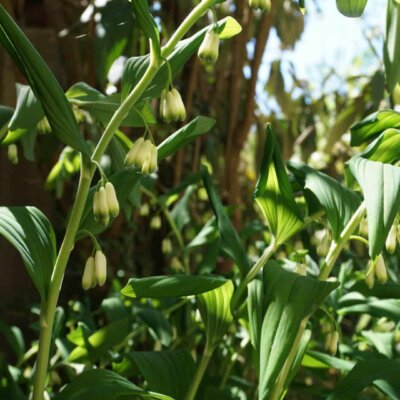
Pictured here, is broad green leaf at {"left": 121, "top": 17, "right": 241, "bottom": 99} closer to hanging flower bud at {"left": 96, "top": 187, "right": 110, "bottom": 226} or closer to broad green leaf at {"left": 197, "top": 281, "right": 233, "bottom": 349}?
hanging flower bud at {"left": 96, "top": 187, "right": 110, "bottom": 226}

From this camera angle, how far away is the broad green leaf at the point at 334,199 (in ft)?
3.32

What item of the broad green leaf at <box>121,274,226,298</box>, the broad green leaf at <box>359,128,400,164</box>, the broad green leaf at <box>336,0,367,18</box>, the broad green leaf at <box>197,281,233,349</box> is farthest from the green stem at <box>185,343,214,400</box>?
the broad green leaf at <box>336,0,367,18</box>

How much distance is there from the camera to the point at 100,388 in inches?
36.3

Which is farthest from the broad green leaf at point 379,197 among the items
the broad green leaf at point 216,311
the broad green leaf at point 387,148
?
the broad green leaf at point 216,311

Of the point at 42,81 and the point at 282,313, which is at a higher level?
the point at 42,81

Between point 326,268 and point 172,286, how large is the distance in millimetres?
192

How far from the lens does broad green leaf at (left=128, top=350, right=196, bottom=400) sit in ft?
3.47

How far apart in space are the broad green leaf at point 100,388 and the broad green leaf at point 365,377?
246mm

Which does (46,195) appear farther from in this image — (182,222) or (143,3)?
(143,3)

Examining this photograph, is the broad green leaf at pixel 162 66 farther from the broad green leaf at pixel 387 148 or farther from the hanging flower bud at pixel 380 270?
the hanging flower bud at pixel 380 270

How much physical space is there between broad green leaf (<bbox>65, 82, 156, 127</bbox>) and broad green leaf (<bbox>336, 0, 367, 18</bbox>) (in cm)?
27

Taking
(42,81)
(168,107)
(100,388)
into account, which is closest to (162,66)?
(168,107)

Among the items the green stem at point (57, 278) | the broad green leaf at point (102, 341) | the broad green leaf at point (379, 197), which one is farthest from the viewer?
the broad green leaf at point (102, 341)

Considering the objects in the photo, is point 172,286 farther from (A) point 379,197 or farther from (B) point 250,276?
(A) point 379,197
